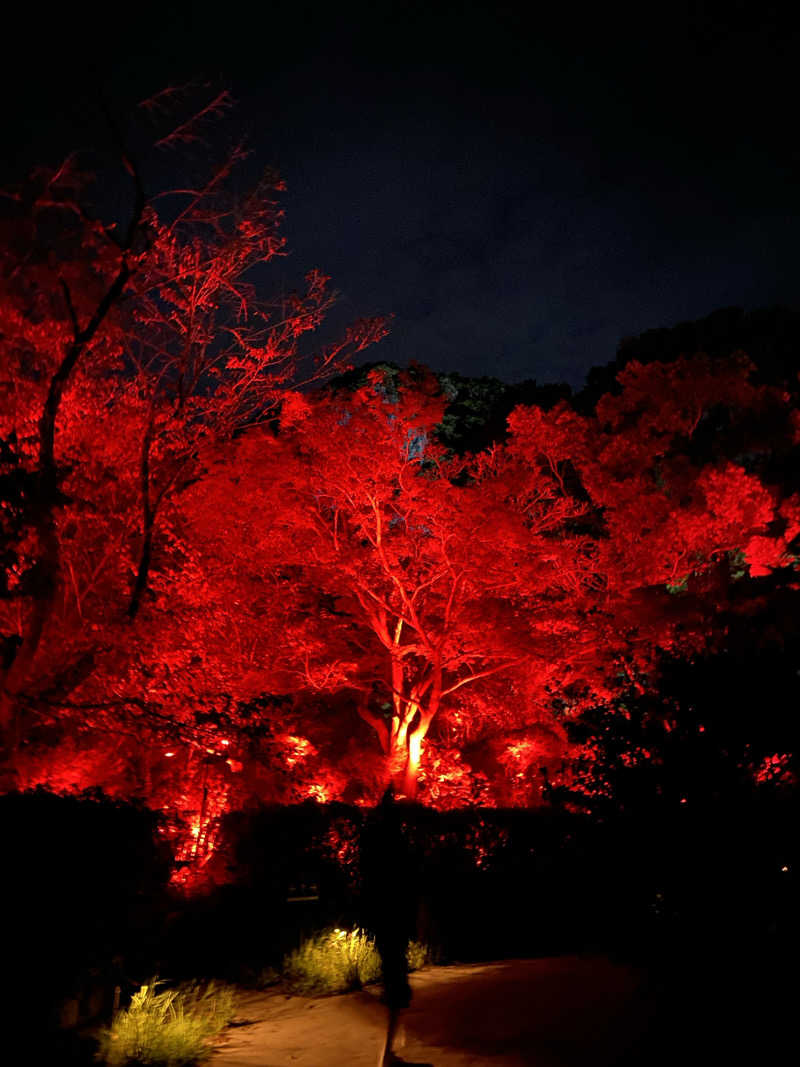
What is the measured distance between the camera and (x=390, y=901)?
538 centimetres

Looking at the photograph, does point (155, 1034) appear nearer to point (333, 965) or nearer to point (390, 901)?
point (390, 901)

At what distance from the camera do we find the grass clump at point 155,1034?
17.4 feet

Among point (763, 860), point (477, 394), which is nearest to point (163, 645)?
point (763, 860)

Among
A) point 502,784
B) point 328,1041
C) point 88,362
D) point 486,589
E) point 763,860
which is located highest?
point 88,362

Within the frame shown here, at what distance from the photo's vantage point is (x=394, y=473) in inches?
604

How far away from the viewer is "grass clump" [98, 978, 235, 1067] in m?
5.30

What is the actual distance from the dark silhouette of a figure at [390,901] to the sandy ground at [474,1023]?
0.56 metres

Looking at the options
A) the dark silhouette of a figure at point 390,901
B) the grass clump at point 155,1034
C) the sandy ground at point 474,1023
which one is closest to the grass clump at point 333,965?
the sandy ground at point 474,1023

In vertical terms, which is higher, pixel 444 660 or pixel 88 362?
pixel 88 362

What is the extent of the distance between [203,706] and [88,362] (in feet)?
17.6

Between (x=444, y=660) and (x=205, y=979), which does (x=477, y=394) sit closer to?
(x=444, y=660)

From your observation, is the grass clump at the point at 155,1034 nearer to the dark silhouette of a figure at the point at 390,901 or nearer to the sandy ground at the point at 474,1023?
the sandy ground at the point at 474,1023

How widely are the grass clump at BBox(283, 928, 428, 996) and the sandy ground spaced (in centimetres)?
21

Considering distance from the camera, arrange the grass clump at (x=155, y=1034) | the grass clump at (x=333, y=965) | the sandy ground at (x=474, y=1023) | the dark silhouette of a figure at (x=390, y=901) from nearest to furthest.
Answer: the dark silhouette of a figure at (x=390, y=901)
the grass clump at (x=155, y=1034)
the sandy ground at (x=474, y=1023)
the grass clump at (x=333, y=965)
